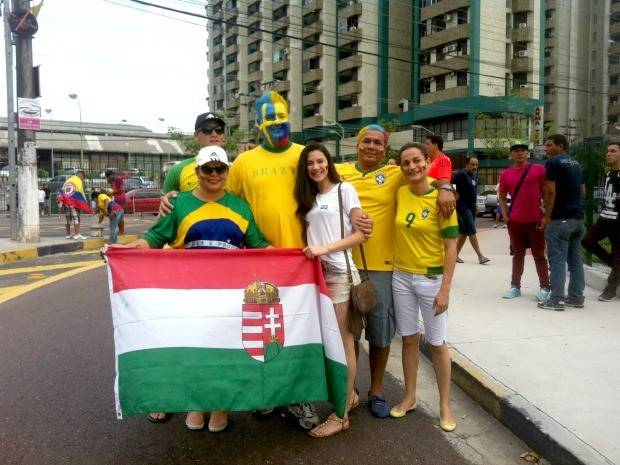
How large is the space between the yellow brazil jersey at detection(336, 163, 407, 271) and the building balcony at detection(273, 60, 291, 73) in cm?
6625

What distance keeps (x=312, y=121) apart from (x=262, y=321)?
6202cm

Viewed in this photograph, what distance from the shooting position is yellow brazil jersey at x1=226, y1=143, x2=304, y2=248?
3508 mm

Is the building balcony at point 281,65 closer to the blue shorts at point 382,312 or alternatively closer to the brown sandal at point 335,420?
the blue shorts at point 382,312

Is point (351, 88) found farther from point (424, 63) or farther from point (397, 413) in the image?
point (397, 413)

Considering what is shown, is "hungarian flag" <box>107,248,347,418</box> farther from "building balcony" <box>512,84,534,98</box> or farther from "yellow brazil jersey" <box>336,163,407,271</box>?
"building balcony" <box>512,84,534,98</box>

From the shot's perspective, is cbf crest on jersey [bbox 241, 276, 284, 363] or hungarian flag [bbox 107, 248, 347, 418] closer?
hungarian flag [bbox 107, 248, 347, 418]

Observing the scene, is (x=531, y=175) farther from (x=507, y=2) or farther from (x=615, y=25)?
(x=615, y=25)

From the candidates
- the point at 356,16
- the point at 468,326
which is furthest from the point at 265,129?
the point at 356,16

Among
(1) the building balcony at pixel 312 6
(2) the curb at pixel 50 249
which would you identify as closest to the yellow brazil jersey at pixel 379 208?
(2) the curb at pixel 50 249

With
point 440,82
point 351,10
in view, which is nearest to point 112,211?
point 440,82

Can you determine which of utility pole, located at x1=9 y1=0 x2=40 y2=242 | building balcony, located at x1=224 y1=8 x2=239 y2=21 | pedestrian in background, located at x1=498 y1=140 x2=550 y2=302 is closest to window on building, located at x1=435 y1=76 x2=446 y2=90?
building balcony, located at x1=224 y1=8 x2=239 y2=21

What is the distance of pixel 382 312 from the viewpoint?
3.68 metres

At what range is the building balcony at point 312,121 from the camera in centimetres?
6259

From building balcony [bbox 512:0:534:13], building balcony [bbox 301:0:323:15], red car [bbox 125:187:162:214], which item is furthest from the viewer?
building balcony [bbox 301:0:323:15]
